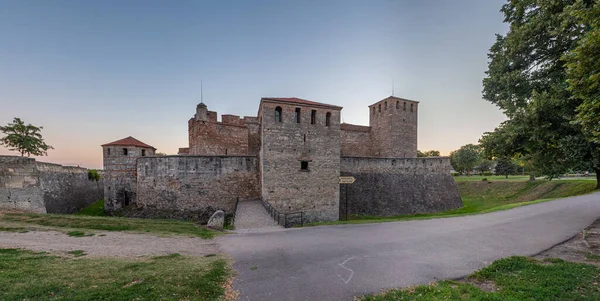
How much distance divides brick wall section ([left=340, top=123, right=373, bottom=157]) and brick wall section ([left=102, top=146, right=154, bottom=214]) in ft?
77.5

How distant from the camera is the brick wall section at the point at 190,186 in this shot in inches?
704

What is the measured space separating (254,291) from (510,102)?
13665 mm

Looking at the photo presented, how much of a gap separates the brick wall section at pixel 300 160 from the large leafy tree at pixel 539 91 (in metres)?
9.48

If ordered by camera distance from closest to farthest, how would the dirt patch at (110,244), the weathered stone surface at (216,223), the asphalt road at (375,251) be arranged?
the asphalt road at (375,251)
the dirt patch at (110,244)
the weathered stone surface at (216,223)

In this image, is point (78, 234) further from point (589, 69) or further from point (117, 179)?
point (589, 69)

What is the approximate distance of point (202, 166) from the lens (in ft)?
59.9

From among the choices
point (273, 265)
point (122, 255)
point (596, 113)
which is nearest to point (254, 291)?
point (273, 265)

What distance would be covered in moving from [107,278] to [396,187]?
22.5 m

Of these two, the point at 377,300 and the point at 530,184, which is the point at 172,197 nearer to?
the point at 377,300

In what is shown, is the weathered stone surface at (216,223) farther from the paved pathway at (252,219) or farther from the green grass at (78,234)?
the green grass at (78,234)

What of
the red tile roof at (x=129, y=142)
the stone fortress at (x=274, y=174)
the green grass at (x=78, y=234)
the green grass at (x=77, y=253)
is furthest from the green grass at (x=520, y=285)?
the red tile roof at (x=129, y=142)

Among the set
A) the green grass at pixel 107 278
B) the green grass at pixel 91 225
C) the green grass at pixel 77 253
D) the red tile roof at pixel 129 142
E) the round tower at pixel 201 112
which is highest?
the round tower at pixel 201 112

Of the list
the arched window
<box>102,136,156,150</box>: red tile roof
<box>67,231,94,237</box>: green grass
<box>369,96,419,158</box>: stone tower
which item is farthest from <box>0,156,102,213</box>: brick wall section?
<box>369,96,419,158</box>: stone tower

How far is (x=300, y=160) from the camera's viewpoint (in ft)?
53.5
